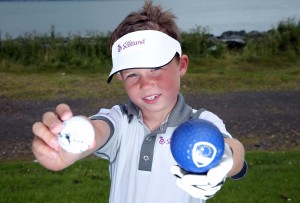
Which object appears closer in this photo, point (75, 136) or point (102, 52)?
point (75, 136)

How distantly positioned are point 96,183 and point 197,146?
370 cm

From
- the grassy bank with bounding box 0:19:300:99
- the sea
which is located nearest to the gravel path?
the grassy bank with bounding box 0:19:300:99

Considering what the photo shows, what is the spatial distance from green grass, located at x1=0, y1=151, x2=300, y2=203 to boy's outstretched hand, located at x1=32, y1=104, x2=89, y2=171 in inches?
125

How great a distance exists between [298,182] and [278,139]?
1.82 m

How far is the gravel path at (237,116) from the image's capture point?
24.0ft

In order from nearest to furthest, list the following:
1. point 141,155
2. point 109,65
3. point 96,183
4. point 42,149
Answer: point 42,149
point 141,155
point 96,183
point 109,65

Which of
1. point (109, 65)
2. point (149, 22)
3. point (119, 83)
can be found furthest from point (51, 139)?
point (109, 65)

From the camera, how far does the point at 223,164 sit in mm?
2129

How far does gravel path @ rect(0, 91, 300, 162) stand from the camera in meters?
7.31

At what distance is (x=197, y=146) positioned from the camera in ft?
7.28

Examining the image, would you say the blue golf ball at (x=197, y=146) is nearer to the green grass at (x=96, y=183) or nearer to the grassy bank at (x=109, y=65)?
the green grass at (x=96, y=183)

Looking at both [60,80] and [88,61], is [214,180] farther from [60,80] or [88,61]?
[88,61]

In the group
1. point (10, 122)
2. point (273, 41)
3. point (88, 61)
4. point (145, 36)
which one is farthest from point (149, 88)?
point (273, 41)

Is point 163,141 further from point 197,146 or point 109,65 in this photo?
point 109,65
